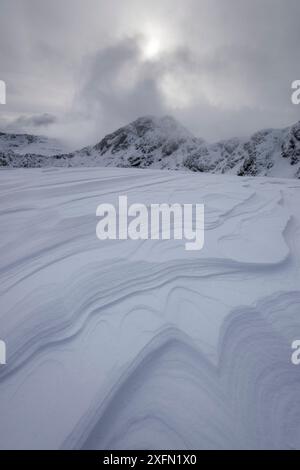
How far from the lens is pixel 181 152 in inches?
4803

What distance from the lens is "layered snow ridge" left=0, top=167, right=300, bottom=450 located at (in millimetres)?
994

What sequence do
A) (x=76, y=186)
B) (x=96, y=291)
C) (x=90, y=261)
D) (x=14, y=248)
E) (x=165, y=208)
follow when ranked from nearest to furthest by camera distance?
(x=96, y=291) → (x=90, y=261) → (x=14, y=248) → (x=165, y=208) → (x=76, y=186)

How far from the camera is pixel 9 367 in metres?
1.21

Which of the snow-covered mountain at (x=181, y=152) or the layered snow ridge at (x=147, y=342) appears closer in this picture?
the layered snow ridge at (x=147, y=342)

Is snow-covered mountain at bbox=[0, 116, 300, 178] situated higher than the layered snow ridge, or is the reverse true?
snow-covered mountain at bbox=[0, 116, 300, 178]

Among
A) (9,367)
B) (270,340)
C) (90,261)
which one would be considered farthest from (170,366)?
(90,261)

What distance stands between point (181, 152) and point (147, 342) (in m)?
129

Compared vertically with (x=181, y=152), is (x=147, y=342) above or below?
below

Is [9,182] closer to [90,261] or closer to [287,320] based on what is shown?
[90,261]

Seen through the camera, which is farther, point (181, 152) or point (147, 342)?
point (181, 152)

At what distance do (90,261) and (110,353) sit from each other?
2.97 feet

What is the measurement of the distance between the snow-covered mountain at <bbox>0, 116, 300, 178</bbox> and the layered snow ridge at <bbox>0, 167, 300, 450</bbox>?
6181 cm

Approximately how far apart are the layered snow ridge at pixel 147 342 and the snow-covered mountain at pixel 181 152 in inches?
2433

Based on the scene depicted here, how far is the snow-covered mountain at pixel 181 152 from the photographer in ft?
210
